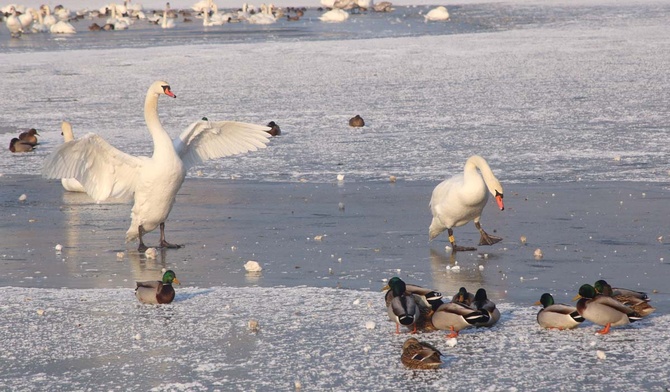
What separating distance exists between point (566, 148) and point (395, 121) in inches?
121

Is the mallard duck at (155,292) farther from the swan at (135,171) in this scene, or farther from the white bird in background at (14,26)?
the white bird in background at (14,26)

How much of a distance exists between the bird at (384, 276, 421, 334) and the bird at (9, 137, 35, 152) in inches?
320

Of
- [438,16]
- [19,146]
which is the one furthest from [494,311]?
[438,16]

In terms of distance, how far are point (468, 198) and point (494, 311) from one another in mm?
2114

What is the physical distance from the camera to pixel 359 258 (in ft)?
25.4

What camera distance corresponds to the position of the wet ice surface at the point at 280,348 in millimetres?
5141

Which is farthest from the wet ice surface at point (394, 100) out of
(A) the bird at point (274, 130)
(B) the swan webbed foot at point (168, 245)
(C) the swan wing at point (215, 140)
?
(B) the swan webbed foot at point (168, 245)

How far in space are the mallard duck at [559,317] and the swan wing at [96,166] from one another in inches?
153

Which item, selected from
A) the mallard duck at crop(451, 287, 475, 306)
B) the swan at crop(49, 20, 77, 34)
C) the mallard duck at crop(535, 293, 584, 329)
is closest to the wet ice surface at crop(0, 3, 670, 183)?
the mallard duck at crop(451, 287, 475, 306)

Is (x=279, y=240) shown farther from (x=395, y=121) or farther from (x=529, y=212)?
(x=395, y=121)

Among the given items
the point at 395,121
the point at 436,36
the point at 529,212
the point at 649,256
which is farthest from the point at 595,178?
the point at 436,36

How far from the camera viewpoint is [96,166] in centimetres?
876

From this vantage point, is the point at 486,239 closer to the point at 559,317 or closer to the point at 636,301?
the point at 636,301

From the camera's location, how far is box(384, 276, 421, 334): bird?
575cm
